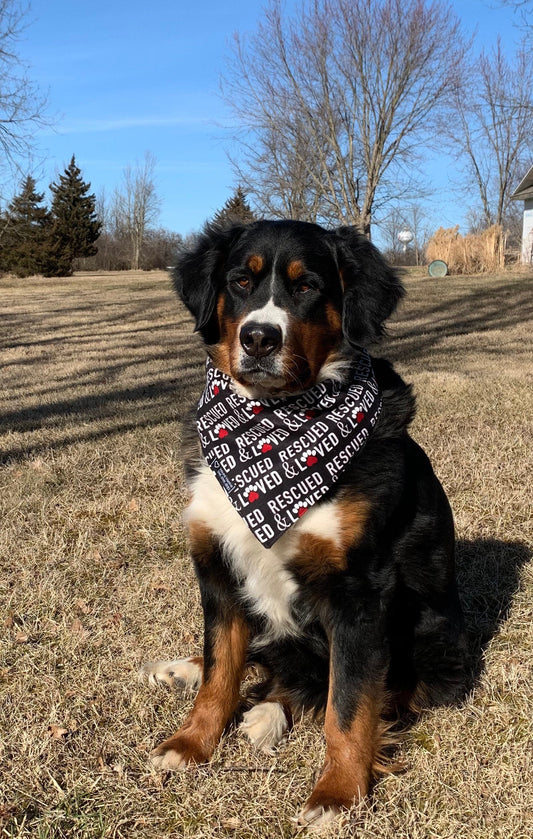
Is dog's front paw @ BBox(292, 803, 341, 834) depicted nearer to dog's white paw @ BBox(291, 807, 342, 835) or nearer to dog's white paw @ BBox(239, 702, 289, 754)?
dog's white paw @ BBox(291, 807, 342, 835)

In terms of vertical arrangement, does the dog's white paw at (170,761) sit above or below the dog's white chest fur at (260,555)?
below

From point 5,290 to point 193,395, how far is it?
26.0 metres

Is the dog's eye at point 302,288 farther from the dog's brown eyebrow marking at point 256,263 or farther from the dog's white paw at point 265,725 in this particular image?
the dog's white paw at point 265,725

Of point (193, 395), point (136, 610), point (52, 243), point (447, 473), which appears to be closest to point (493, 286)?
point (193, 395)

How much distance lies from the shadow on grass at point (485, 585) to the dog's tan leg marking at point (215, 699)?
1020 millimetres

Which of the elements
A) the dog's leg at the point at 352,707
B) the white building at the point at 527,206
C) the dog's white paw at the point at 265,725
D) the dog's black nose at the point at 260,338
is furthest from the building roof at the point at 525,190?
the dog's leg at the point at 352,707

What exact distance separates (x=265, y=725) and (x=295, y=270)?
1693mm

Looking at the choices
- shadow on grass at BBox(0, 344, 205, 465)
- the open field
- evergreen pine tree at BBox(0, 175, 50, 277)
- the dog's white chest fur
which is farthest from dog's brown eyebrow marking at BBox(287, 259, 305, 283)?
evergreen pine tree at BBox(0, 175, 50, 277)

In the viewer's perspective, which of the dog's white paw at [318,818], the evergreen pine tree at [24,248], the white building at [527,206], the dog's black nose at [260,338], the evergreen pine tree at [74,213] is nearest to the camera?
the dog's white paw at [318,818]

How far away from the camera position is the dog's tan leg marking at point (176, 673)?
2930 mm

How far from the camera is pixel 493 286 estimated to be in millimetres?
21203

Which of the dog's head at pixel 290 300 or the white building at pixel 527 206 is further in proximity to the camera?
the white building at pixel 527 206

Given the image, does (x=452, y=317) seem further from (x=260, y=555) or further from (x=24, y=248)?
(x=24, y=248)

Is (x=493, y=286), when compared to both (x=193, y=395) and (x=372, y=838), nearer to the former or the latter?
(x=193, y=395)
